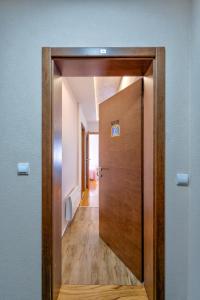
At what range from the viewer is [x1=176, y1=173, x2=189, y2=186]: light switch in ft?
4.53

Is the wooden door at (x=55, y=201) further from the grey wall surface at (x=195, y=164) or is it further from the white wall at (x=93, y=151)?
the white wall at (x=93, y=151)

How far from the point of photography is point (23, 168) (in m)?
1.41

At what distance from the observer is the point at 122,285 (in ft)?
5.86

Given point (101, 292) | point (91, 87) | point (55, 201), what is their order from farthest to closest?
point (91, 87), point (101, 292), point (55, 201)

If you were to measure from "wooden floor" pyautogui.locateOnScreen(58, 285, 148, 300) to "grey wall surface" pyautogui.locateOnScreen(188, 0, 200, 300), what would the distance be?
0.50 m

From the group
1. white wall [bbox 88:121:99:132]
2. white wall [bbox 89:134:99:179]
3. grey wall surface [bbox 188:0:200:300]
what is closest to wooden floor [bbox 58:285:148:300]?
grey wall surface [bbox 188:0:200:300]

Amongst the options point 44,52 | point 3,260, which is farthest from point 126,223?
point 44,52

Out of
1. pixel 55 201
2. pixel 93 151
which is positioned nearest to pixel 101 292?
pixel 55 201

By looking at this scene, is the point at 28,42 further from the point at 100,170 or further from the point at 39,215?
the point at 100,170

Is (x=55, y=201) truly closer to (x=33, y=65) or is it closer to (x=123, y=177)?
(x=123, y=177)

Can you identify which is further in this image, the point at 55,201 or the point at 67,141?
the point at 67,141

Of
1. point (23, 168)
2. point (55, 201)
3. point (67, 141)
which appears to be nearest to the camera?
point (23, 168)

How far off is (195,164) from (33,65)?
1.36 meters

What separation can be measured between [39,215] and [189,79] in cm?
148
